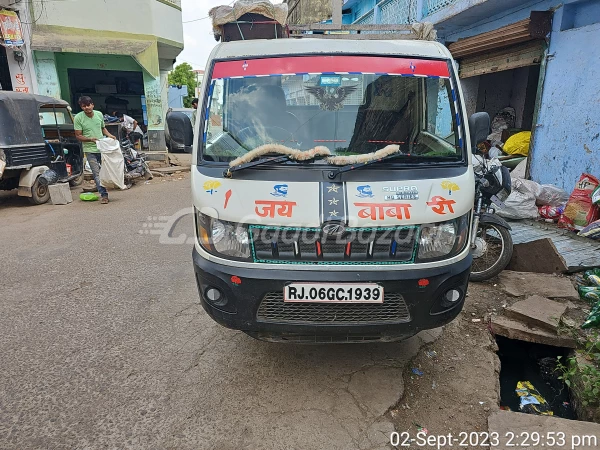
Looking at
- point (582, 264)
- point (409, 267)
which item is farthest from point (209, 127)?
point (582, 264)

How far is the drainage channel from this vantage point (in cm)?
284

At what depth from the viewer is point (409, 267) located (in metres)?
2.27

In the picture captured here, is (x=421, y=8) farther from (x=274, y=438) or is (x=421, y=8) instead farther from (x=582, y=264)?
(x=274, y=438)

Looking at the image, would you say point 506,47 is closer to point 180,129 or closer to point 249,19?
point 249,19

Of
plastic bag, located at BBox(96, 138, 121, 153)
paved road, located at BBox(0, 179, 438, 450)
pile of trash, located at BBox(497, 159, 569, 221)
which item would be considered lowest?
paved road, located at BBox(0, 179, 438, 450)

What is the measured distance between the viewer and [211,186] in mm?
2449

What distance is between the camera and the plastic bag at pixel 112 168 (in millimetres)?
8122

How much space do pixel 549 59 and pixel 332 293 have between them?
6138mm

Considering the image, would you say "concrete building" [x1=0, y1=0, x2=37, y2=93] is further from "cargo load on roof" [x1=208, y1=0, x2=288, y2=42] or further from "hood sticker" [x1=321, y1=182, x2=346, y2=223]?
"hood sticker" [x1=321, y1=182, x2=346, y2=223]

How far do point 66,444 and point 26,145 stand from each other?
272 inches

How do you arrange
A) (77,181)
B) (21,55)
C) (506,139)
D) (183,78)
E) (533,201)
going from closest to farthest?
(533,201), (506,139), (77,181), (21,55), (183,78)

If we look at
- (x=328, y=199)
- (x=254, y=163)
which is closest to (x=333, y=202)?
(x=328, y=199)

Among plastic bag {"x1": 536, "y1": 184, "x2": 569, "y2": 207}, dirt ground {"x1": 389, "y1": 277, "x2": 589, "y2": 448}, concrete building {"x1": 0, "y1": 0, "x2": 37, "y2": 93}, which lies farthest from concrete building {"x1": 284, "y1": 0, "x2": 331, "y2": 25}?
concrete building {"x1": 0, "y1": 0, "x2": 37, "y2": 93}

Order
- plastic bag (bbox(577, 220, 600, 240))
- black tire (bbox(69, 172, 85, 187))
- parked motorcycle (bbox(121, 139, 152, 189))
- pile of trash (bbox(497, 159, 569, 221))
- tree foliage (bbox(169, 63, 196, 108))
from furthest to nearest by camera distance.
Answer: tree foliage (bbox(169, 63, 196, 108))
parked motorcycle (bbox(121, 139, 152, 189))
black tire (bbox(69, 172, 85, 187))
pile of trash (bbox(497, 159, 569, 221))
plastic bag (bbox(577, 220, 600, 240))
